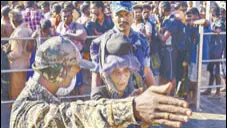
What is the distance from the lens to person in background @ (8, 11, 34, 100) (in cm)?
639

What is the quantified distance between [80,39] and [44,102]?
428cm

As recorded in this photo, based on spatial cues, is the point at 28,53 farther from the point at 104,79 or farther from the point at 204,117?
the point at 104,79

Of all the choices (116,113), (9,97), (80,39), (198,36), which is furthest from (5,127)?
(116,113)

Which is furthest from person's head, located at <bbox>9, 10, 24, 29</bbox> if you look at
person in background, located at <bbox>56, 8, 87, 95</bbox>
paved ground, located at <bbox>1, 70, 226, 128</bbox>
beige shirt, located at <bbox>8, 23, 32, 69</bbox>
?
paved ground, located at <bbox>1, 70, 226, 128</bbox>

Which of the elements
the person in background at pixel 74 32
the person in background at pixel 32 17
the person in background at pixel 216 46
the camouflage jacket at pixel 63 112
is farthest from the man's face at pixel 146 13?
the camouflage jacket at pixel 63 112

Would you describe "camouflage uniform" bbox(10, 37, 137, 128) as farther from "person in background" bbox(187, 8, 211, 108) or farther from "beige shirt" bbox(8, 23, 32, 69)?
"person in background" bbox(187, 8, 211, 108)

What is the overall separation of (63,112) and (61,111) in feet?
0.04

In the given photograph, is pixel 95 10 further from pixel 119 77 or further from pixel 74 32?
pixel 119 77

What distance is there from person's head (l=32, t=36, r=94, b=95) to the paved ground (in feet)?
13.4

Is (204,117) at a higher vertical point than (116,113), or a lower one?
lower

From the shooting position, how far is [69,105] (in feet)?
6.70

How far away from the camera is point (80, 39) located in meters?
6.43

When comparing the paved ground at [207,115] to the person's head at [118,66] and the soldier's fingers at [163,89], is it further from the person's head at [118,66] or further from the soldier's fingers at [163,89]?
the soldier's fingers at [163,89]

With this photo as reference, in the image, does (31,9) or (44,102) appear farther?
(31,9)
